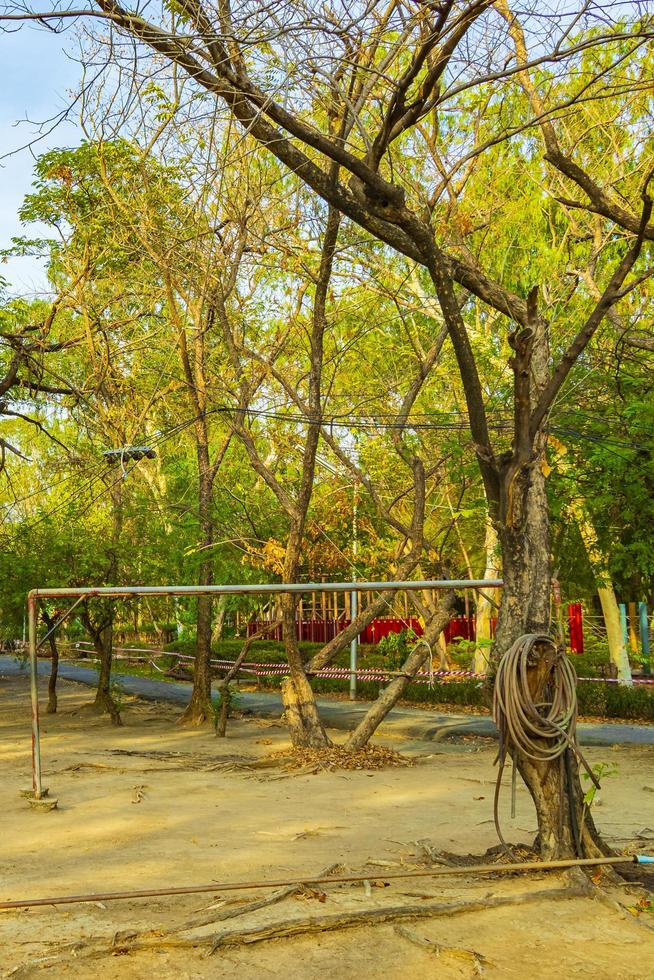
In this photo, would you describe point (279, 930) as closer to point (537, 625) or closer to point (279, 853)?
point (537, 625)

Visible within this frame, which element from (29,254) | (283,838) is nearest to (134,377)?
(29,254)

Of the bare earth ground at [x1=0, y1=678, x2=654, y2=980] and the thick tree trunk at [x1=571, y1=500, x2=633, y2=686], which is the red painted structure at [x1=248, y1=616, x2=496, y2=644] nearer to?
the thick tree trunk at [x1=571, y1=500, x2=633, y2=686]

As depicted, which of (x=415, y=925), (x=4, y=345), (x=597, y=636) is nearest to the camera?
(x=415, y=925)

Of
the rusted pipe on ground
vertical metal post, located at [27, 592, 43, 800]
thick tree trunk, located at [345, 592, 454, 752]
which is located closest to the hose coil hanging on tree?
the rusted pipe on ground

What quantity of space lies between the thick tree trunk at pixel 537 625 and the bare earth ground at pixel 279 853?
1.25 feet

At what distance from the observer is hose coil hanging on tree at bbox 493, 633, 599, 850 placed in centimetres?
657

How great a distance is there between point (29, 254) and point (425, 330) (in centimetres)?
784

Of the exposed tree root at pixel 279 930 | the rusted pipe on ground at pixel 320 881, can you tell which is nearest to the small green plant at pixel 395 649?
the rusted pipe on ground at pixel 320 881

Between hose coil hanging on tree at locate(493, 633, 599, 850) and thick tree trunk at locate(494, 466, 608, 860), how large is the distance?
4 cm

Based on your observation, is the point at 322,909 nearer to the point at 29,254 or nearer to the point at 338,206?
the point at 338,206

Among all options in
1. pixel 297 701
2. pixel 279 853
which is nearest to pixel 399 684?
pixel 297 701

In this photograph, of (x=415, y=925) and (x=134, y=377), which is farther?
(x=134, y=377)

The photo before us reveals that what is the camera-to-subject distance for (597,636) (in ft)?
95.9

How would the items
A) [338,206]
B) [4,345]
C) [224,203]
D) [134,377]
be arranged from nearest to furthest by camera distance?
[338,206]
[224,203]
[4,345]
[134,377]
